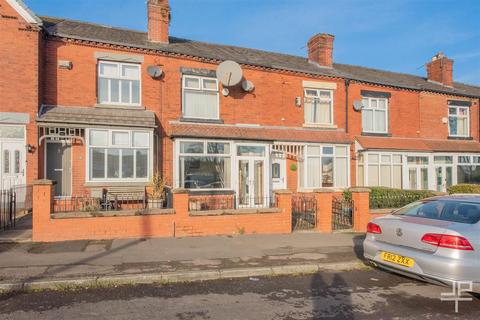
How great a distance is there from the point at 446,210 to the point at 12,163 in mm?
12006

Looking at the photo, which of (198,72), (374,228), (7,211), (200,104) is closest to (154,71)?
(198,72)

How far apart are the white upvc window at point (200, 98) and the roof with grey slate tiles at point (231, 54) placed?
0.97 m

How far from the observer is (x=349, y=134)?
55.2 ft

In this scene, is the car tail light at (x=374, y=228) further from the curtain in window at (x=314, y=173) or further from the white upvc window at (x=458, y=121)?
the white upvc window at (x=458, y=121)

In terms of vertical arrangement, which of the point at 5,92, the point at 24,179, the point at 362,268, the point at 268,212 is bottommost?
the point at 362,268

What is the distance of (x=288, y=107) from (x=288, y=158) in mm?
2246

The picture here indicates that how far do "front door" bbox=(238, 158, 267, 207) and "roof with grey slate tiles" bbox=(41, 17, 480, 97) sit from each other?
4180 millimetres

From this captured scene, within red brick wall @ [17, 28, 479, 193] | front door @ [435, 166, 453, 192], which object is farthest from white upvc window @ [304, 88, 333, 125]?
front door @ [435, 166, 453, 192]

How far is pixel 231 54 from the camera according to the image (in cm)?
1574

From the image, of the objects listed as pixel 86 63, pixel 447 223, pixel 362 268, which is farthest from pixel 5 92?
pixel 447 223

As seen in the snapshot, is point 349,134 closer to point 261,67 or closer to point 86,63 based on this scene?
point 261,67

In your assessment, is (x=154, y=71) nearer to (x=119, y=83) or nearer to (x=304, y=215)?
(x=119, y=83)

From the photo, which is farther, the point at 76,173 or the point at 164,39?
the point at 164,39

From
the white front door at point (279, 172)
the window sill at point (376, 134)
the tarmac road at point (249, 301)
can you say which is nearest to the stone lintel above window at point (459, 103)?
the window sill at point (376, 134)
